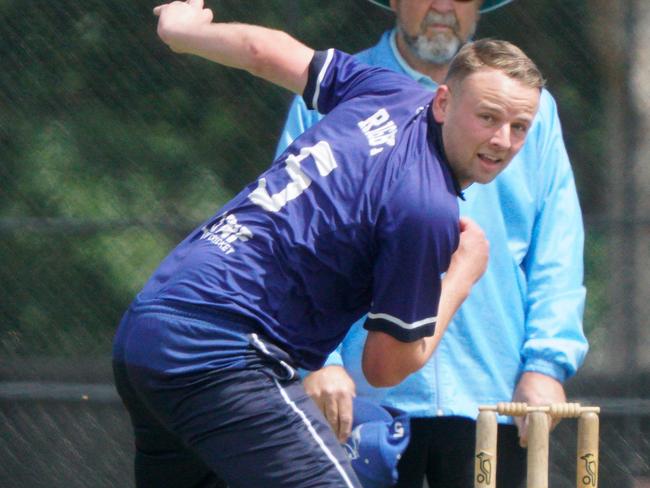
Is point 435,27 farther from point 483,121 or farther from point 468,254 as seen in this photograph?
point 468,254

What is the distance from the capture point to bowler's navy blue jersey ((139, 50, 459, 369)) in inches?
108

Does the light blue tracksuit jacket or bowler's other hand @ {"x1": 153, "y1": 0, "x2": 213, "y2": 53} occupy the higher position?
bowler's other hand @ {"x1": 153, "y1": 0, "x2": 213, "y2": 53}

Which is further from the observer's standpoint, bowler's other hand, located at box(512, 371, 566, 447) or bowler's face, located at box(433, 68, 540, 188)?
bowler's other hand, located at box(512, 371, 566, 447)

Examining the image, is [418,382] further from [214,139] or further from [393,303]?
[214,139]

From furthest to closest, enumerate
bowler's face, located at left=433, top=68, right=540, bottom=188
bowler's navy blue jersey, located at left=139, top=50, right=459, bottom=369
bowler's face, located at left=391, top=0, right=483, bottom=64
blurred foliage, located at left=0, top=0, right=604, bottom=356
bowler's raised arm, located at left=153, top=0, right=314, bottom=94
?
blurred foliage, located at left=0, top=0, right=604, bottom=356
bowler's face, located at left=391, top=0, right=483, bottom=64
bowler's raised arm, located at left=153, top=0, right=314, bottom=94
bowler's face, located at left=433, top=68, right=540, bottom=188
bowler's navy blue jersey, located at left=139, top=50, right=459, bottom=369

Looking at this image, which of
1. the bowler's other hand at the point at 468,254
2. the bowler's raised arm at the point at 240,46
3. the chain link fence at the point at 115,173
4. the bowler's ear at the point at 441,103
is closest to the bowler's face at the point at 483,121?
the bowler's ear at the point at 441,103

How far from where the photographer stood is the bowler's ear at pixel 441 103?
2982mm

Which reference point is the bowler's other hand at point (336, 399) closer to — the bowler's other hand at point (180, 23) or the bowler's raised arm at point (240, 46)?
the bowler's raised arm at point (240, 46)

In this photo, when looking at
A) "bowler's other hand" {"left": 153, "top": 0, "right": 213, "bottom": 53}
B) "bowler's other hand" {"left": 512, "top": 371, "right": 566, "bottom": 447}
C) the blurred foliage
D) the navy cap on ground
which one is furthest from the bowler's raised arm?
the blurred foliage

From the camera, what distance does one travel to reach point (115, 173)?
4.67 m

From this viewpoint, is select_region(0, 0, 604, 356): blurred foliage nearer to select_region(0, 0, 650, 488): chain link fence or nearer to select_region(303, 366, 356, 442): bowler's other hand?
select_region(0, 0, 650, 488): chain link fence

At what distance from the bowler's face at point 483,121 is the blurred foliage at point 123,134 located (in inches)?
64.4

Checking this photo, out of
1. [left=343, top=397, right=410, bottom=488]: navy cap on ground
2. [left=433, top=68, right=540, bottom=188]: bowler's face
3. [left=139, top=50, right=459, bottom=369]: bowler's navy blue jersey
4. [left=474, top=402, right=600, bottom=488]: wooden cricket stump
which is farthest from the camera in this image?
[left=343, top=397, right=410, bottom=488]: navy cap on ground

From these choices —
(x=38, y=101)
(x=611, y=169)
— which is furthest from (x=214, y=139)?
(x=611, y=169)
